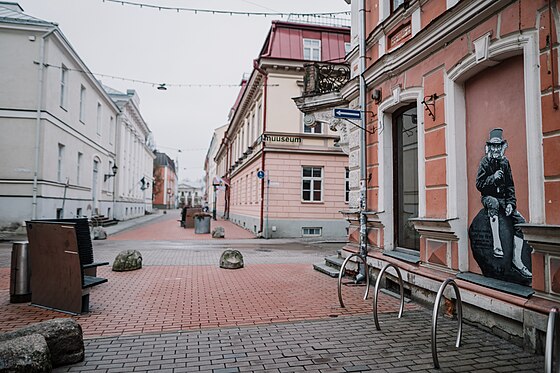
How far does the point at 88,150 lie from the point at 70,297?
69.0 ft

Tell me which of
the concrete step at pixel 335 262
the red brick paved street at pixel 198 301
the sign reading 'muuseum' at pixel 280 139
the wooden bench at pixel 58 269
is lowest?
the red brick paved street at pixel 198 301

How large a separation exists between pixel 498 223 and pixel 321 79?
7344 millimetres

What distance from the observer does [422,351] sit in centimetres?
420

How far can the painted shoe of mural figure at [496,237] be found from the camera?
495 centimetres

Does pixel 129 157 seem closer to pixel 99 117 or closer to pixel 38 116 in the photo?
pixel 99 117

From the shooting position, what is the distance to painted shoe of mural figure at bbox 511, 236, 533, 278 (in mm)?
4613

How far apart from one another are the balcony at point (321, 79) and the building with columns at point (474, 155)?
3.11 metres

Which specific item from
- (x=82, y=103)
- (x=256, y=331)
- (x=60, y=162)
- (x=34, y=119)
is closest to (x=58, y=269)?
(x=256, y=331)

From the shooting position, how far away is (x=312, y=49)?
2091 cm

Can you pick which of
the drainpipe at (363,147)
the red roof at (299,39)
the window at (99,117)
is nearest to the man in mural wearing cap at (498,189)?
the drainpipe at (363,147)

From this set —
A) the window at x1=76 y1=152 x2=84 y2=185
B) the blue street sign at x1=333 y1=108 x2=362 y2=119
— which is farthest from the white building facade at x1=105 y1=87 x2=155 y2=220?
the blue street sign at x1=333 y1=108 x2=362 y2=119

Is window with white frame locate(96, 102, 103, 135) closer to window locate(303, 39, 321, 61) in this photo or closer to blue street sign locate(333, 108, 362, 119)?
window locate(303, 39, 321, 61)

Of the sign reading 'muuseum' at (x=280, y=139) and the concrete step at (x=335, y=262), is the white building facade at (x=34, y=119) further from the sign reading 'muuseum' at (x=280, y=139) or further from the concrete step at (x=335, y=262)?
the concrete step at (x=335, y=262)

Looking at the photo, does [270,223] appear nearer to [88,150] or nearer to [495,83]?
[88,150]
